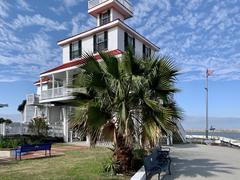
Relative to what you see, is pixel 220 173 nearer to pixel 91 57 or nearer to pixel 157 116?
pixel 157 116

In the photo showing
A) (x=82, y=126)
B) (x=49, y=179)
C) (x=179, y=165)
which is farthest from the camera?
(x=179, y=165)

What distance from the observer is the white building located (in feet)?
94.7

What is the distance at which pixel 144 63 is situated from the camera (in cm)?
1177

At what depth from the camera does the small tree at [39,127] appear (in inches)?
1115

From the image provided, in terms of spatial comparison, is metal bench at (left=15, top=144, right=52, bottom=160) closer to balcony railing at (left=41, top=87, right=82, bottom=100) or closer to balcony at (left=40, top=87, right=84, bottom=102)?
balcony at (left=40, top=87, right=84, bottom=102)

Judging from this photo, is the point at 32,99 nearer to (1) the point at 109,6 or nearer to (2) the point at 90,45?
(2) the point at 90,45

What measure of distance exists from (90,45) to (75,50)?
8.06 ft

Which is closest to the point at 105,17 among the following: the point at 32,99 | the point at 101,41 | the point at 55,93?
the point at 101,41

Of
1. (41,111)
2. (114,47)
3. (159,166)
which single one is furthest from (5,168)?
(41,111)

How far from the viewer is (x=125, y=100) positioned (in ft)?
35.6

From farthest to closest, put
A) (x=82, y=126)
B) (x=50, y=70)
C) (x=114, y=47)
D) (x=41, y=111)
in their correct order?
(x=41, y=111) → (x=50, y=70) → (x=114, y=47) → (x=82, y=126)

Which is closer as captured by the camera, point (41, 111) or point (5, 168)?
point (5, 168)

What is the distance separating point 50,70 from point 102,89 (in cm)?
2201

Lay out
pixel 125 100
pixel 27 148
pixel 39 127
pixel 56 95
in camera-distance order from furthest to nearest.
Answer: pixel 56 95
pixel 39 127
pixel 27 148
pixel 125 100
